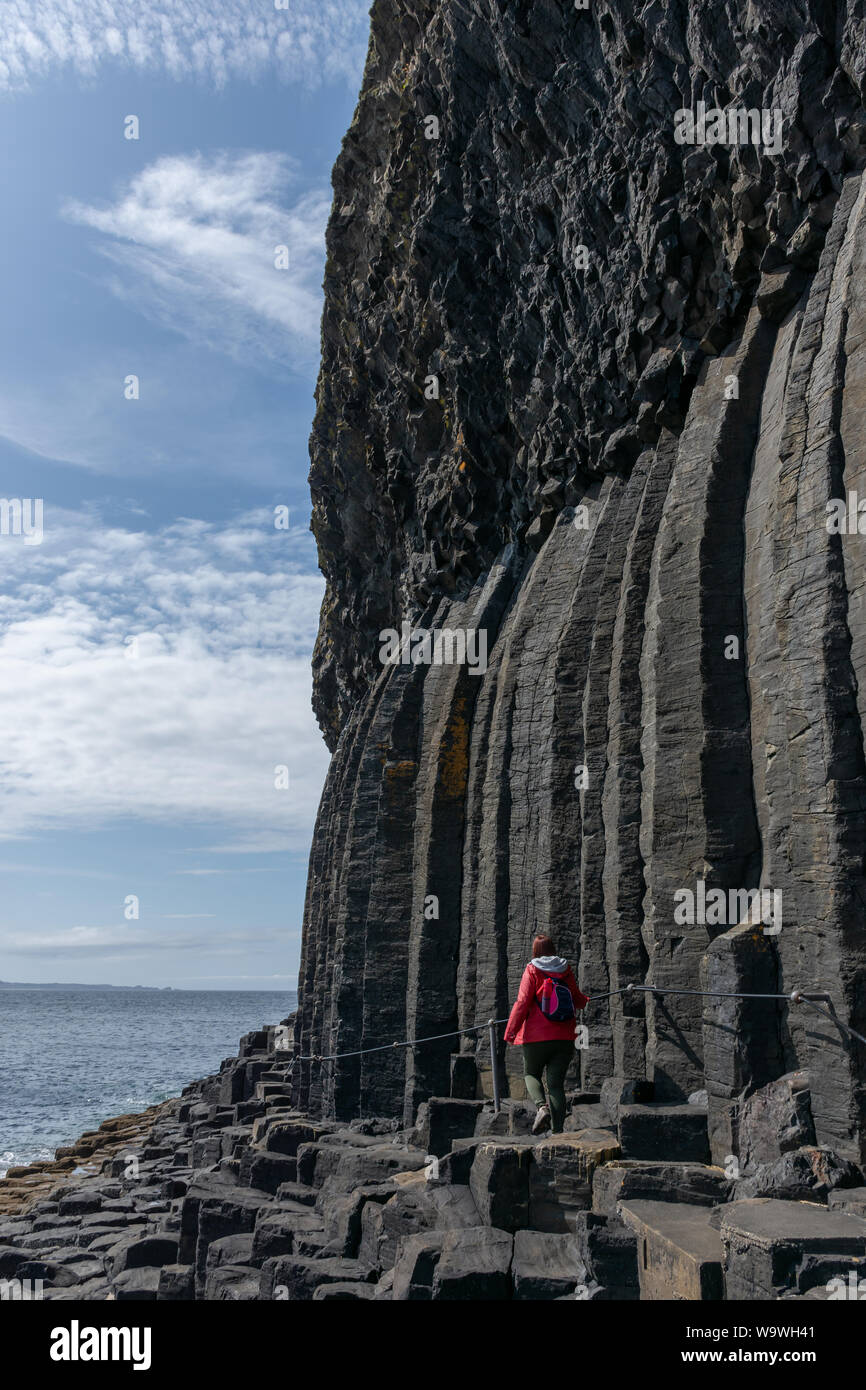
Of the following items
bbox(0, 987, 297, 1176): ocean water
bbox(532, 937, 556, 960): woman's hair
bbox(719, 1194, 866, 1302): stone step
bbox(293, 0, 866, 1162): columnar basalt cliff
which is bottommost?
bbox(0, 987, 297, 1176): ocean water

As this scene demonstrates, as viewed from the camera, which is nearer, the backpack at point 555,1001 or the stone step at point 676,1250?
the stone step at point 676,1250

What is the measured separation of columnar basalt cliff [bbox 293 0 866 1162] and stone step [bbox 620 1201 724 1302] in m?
1.21

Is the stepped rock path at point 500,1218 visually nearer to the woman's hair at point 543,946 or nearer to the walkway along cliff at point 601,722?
the walkway along cliff at point 601,722

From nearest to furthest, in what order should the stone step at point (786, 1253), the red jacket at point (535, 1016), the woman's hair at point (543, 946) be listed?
the stone step at point (786, 1253), the red jacket at point (535, 1016), the woman's hair at point (543, 946)

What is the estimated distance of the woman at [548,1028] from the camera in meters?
10.3

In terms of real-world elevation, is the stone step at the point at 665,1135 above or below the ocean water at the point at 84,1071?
above

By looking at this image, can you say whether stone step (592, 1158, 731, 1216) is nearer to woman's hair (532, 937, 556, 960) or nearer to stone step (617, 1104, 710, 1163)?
stone step (617, 1104, 710, 1163)

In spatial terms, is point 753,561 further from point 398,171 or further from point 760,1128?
point 398,171

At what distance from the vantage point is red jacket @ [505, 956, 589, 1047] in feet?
33.8

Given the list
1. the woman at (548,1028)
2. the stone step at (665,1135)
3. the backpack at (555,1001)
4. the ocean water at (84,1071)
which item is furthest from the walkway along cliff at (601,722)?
the ocean water at (84,1071)

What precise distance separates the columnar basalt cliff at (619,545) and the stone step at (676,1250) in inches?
47.8

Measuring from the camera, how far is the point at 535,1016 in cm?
1034

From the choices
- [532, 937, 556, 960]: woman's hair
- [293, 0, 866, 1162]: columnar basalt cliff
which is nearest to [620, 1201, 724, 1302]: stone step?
[293, 0, 866, 1162]: columnar basalt cliff

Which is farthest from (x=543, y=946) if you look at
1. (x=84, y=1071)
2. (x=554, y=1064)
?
(x=84, y=1071)
